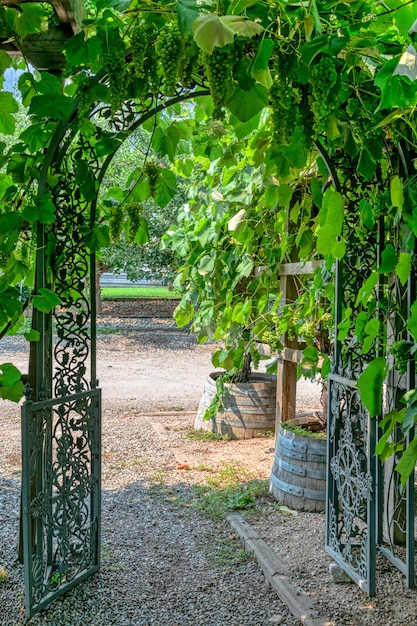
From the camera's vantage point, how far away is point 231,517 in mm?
3139

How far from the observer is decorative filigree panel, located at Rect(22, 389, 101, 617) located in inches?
81.1

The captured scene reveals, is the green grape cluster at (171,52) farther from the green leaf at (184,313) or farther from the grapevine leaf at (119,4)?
the green leaf at (184,313)

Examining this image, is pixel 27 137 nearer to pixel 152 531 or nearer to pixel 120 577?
pixel 120 577

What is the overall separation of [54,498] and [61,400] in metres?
0.33

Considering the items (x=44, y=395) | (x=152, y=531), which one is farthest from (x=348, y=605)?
(x=44, y=395)

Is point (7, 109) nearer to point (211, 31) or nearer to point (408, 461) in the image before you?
point (211, 31)

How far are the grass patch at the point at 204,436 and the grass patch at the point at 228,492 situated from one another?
602 millimetres

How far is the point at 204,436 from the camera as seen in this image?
460cm

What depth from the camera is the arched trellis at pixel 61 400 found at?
6.83ft

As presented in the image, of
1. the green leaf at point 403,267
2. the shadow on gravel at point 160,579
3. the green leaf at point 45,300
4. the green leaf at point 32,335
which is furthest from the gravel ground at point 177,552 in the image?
the green leaf at point 403,267

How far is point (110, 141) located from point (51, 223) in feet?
1.17

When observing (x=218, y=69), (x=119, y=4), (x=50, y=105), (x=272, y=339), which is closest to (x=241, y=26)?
(x=218, y=69)

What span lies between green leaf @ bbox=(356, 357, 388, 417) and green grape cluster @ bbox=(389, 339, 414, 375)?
0.12m

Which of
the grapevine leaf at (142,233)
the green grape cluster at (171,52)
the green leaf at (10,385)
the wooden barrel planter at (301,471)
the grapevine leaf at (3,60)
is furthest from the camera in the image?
the wooden barrel planter at (301,471)
